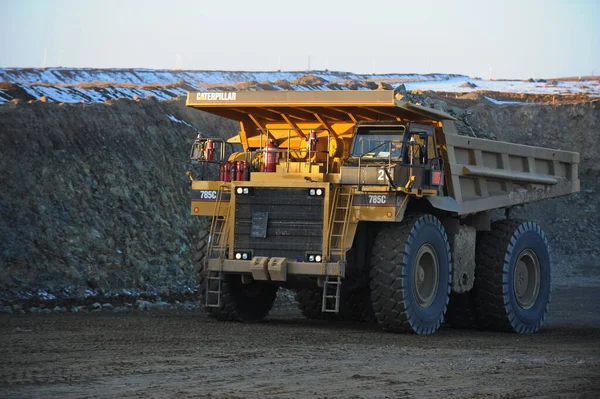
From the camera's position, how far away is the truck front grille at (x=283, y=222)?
1545 centimetres

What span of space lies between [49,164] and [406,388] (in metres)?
14.8

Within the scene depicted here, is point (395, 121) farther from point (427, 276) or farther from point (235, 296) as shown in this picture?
point (235, 296)

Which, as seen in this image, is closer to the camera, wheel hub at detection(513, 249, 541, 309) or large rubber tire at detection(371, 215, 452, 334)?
large rubber tire at detection(371, 215, 452, 334)

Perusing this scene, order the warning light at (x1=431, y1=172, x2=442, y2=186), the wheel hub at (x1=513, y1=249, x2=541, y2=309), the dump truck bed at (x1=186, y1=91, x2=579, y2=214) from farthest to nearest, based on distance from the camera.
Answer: the wheel hub at (x1=513, y1=249, x2=541, y2=309)
the warning light at (x1=431, y1=172, x2=442, y2=186)
the dump truck bed at (x1=186, y1=91, x2=579, y2=214)

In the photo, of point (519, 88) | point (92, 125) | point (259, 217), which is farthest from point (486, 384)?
point (519, 88)

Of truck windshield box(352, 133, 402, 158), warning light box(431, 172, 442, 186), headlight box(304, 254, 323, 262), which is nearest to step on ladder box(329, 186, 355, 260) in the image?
headlight box(304, 254, 323, 262)

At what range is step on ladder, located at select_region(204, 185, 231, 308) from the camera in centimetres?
1589

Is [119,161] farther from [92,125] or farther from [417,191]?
[417,191]

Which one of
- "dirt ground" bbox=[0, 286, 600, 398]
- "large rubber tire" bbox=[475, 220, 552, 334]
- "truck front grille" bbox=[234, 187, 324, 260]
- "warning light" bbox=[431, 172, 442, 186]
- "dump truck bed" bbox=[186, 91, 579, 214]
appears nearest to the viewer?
"dirt ground" bbox=[0, 286, 600, 398]

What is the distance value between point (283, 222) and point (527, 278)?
519 cm

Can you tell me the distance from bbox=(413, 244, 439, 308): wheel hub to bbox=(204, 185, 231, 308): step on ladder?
2840 mm

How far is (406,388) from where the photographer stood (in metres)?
10.3

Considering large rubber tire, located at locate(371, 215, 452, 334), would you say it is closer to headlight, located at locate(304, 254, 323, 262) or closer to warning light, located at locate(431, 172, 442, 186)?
warning light, located at locate(431, 172, 442, 186)

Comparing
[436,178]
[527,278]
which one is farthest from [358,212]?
[527,278]
